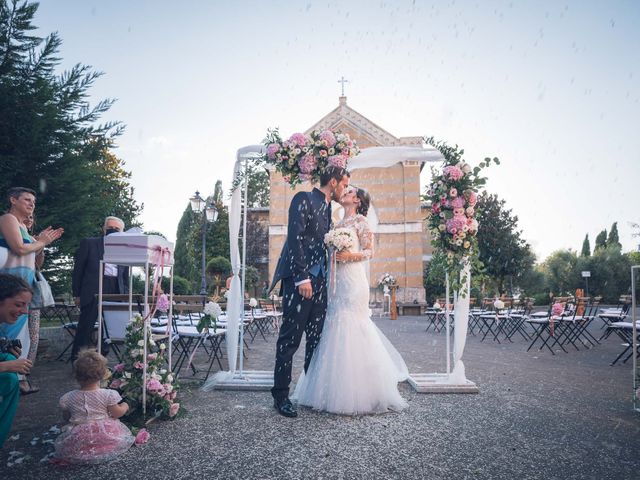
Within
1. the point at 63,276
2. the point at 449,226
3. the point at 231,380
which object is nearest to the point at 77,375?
the point at 231,380

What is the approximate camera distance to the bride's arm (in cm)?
431

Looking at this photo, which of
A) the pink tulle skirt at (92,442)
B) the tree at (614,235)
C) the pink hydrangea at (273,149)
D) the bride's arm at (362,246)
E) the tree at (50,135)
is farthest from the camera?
the tree at (614,235)

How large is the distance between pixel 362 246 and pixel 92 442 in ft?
9.57

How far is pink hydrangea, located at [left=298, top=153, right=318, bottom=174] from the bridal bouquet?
4.57 ft

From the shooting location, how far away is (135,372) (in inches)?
149

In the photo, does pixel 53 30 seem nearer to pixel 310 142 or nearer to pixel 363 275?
pixel 310 142

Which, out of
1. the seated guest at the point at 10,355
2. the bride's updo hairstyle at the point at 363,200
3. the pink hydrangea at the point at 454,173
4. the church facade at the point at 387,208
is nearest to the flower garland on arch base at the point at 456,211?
the pink hydrangea at the point at 454,173

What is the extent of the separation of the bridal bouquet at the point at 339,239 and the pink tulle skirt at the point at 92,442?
94.9 inches

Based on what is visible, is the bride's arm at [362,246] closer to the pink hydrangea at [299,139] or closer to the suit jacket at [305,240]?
the suit jacket at [305,240]

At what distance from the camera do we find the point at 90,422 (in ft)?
9.71

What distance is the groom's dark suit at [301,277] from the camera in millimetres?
4012

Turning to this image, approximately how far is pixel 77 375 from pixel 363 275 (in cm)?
273

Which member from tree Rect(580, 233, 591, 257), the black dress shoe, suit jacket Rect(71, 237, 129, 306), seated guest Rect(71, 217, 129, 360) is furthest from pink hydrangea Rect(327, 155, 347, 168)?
tree Rect(580, 233, 591, 257)

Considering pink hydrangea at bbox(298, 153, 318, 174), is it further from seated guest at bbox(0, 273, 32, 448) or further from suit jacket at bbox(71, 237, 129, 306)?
seated guest at bbox(0, 273, 32, 448)
